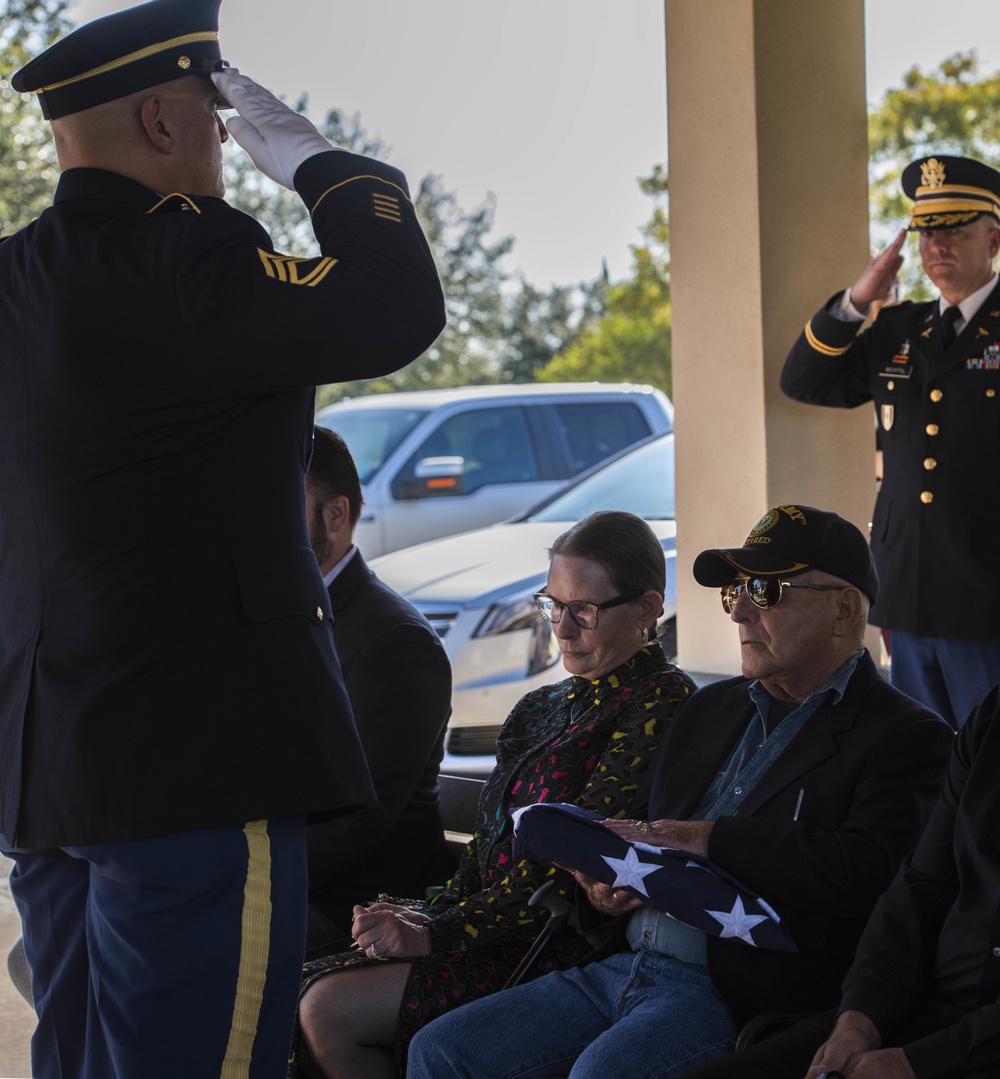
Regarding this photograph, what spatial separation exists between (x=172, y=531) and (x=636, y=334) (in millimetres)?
23303

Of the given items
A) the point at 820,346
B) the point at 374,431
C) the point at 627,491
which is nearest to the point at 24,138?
the point at 374,431

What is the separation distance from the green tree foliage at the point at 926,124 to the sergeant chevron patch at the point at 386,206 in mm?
18016

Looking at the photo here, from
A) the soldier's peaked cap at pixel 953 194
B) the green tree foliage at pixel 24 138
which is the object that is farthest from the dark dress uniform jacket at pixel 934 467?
the green tree foliage at pixel 24 138

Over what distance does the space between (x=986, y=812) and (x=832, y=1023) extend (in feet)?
1.28

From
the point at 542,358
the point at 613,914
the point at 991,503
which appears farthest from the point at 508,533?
the point at 542,358

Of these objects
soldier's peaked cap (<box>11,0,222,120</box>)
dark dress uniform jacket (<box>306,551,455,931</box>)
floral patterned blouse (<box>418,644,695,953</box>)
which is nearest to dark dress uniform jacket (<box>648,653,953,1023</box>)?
floral patterned blouse (<box>418,644,695,953</box>)

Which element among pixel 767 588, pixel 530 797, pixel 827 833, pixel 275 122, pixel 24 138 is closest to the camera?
pixel 275 122

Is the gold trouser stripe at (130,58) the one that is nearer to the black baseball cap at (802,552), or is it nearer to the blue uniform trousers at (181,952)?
the blue uniform trousers at (181,952)

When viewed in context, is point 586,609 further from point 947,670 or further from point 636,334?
point 636,334

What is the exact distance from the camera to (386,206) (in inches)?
65.5

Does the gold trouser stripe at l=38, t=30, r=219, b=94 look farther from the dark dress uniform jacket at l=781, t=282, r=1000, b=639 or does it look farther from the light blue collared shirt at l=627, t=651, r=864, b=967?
the dark dress uniform jacket at l=781, t=282, r=1000, b=639

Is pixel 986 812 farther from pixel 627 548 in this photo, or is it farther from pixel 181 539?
pixel 181 539

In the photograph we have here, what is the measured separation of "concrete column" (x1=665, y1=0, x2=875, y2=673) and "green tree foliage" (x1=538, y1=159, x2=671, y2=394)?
19.0 metres

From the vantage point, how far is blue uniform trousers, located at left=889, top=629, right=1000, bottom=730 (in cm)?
355
